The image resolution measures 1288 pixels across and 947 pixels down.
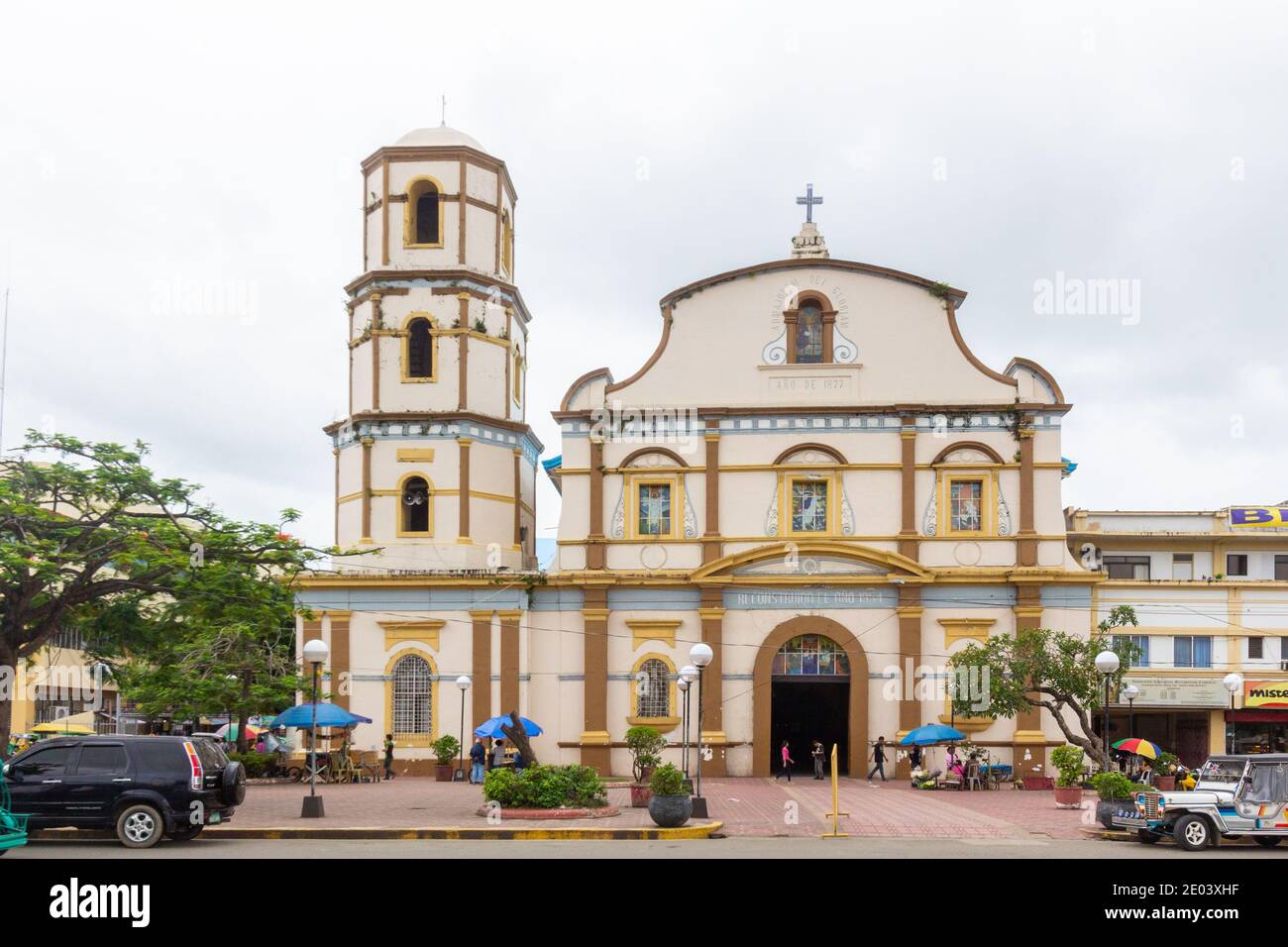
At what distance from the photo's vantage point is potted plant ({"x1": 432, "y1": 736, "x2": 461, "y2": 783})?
37469 millimetres

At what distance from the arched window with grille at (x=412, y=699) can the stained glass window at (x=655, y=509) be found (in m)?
7.30

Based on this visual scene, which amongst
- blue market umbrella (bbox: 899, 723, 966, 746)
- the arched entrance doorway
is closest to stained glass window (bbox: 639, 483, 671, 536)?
the arched entrance doorway

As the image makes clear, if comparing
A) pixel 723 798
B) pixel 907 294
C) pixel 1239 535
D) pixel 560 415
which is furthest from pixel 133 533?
pixel 1239 535

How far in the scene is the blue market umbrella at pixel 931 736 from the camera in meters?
35.4

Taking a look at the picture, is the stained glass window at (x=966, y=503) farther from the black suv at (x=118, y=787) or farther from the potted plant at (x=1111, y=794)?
the black suv at (x=118, y=787)

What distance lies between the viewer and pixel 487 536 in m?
40.7

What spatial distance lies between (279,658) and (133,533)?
15.2 metres

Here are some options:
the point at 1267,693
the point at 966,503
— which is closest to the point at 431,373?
the point at 966,503

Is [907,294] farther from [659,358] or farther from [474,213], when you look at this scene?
[474,213]

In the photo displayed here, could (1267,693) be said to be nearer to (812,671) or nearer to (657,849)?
(812,671)

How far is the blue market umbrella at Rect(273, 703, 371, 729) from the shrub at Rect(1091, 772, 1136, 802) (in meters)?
19.1

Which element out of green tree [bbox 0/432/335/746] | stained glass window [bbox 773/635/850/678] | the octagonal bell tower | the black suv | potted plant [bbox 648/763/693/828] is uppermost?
the octagonal bell tower

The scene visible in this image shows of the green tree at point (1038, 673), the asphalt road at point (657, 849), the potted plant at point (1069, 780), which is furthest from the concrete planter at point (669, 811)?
the green tree at point (1038, 673)

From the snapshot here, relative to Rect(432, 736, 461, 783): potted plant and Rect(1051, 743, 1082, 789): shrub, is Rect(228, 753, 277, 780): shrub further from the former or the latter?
Rect(1051, 743, 1082, 789): shrub
